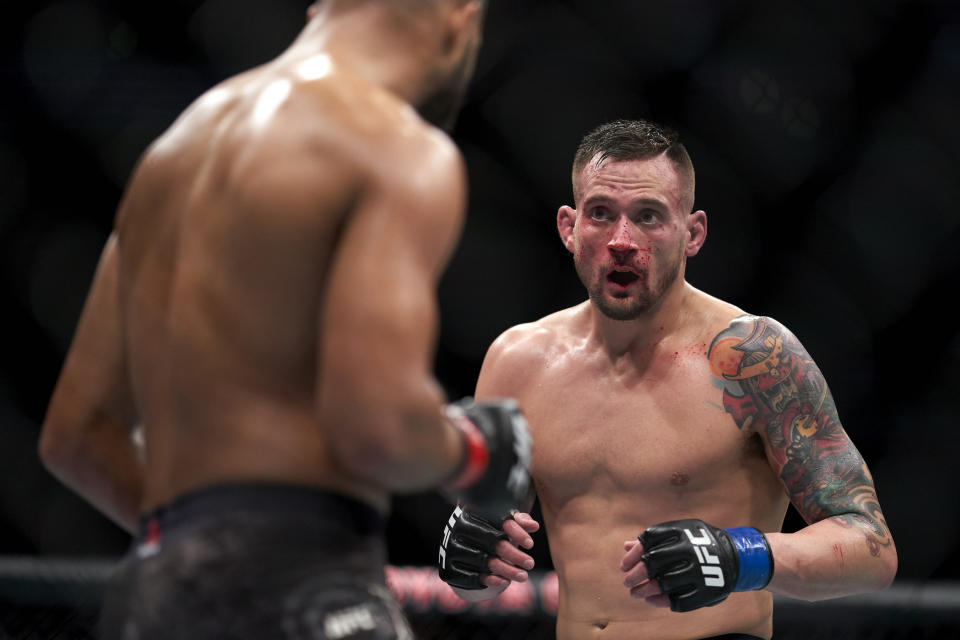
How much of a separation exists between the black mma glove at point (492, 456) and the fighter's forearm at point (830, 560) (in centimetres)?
62

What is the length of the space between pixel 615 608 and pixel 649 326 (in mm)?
473

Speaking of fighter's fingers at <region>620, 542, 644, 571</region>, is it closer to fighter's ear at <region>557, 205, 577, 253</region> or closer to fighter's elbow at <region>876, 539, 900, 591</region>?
fighter's elbow at <region>876, 539, 900, 591</region>

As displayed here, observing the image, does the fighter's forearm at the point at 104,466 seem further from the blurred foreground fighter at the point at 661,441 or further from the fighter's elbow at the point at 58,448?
the blurred foreground fighter at the point at 661,441

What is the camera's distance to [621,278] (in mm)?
1846

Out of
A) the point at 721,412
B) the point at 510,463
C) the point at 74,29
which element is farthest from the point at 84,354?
the point at 74,29

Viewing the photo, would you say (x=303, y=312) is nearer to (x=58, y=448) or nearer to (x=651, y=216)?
(x=58, y=448)

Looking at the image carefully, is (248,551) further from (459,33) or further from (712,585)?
(712,585)

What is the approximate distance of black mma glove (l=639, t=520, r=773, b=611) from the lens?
149cm

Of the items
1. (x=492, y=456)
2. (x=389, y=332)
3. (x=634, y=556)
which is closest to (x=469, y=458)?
(x=492, y=456)

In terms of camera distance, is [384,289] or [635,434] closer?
[384,289]

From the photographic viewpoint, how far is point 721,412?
1760 mm

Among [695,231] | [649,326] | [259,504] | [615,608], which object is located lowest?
[615,608]

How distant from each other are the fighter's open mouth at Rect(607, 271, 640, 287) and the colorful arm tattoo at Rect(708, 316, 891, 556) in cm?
19

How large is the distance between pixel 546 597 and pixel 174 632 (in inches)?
51.0
